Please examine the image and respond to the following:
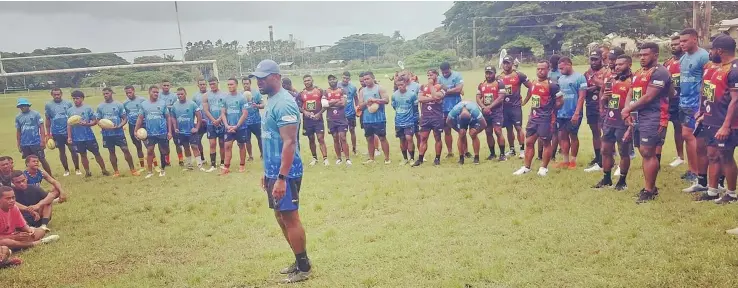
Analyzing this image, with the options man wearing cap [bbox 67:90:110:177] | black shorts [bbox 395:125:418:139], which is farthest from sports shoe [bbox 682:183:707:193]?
man wearing cap [bbox 67:90:110:177]

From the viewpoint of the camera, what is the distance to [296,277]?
17.1ft

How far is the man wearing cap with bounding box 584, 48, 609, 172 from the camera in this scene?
8992 mm

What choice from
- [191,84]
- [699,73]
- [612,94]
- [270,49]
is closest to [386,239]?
[612,94]

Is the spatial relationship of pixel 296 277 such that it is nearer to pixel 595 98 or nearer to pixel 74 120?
Result: pixel 595 98

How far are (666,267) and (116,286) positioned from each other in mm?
5252

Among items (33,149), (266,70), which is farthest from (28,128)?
(266,70)

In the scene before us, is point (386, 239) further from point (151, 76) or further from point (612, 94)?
point (151, 76)

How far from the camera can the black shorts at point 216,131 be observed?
1195 centimetres

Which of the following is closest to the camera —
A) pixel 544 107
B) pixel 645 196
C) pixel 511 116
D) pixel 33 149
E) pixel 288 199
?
pixel 288 199

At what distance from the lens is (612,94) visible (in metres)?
7.57

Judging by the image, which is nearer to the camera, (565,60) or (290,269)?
(290,269)

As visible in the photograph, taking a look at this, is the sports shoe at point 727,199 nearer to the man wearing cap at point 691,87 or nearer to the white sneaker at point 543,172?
the man wearing cap at point 691,87

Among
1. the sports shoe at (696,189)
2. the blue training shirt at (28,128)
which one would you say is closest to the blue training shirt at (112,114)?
the blue training shirt at (28,128)

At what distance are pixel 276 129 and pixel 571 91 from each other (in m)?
5.88
